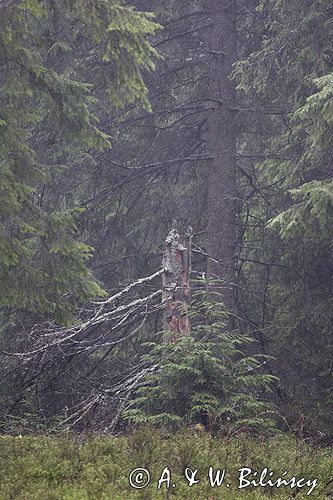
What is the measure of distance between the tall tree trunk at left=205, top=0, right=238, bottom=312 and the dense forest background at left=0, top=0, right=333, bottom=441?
4 cm

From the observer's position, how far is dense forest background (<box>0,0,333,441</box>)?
31.0ft

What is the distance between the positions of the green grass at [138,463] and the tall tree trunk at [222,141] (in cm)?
571

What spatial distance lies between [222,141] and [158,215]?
2.33 metres

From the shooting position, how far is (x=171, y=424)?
1027 centimetres

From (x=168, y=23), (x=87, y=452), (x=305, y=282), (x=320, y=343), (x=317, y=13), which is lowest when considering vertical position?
(x=87, y=452)

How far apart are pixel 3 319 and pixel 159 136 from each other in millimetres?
5690

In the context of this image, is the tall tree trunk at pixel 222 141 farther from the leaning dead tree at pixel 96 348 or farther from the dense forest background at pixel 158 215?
the leaning dead tree at pixel 96 348

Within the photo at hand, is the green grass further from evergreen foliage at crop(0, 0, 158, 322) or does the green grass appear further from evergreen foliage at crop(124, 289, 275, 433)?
evergreen foliage at crop(0, 0, 158, 322)

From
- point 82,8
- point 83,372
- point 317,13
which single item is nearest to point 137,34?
point 82,8

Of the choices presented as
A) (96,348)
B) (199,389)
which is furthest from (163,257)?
(199,389)

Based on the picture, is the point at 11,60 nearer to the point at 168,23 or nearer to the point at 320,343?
the point at 168,23

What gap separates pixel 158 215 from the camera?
16.0 m

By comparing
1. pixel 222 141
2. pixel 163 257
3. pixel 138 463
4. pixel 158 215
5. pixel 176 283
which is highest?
pixel 222 141

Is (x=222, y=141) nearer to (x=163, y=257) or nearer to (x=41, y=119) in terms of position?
(x=163, y=257)
